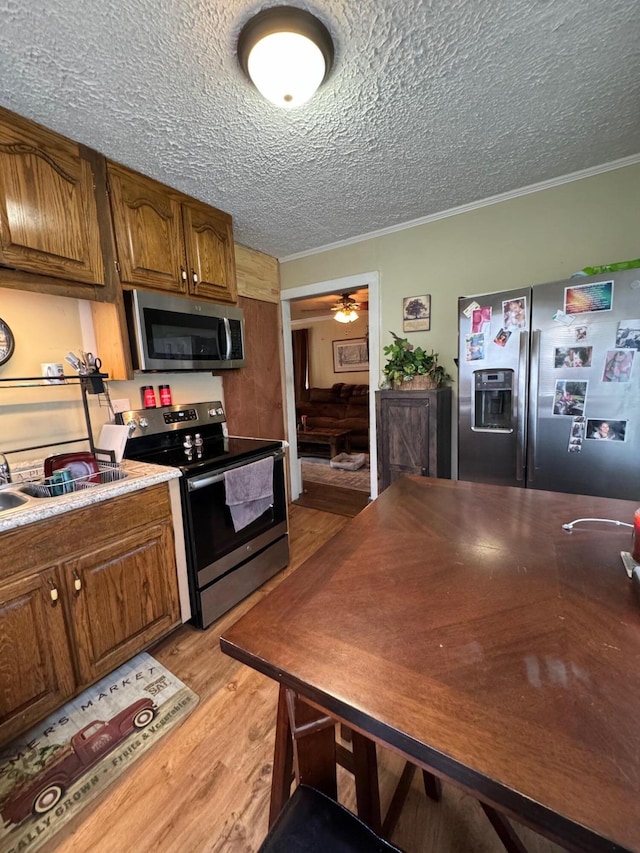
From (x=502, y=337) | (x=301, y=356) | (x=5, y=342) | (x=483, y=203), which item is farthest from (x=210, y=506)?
(x=301, y=356)

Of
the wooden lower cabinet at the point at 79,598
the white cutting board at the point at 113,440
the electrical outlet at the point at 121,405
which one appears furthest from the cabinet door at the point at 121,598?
the electrical outlet at the point at 121,405

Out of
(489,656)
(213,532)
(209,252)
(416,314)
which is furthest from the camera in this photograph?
(416,314)

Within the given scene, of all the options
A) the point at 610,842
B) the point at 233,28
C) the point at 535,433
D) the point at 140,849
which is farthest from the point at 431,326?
the point at 140,849

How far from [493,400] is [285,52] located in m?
1.89

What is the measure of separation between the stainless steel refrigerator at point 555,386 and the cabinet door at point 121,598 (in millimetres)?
1845

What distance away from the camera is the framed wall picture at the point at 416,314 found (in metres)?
2.82

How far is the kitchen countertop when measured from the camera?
1.21m

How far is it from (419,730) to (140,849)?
117 centimetres

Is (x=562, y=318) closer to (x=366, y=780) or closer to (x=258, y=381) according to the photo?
(x=366, y=780)

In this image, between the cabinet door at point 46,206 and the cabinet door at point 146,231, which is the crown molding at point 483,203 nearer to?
the cabinet door at point 146,231

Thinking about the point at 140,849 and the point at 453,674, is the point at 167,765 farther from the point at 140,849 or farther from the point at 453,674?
the point at 453,674

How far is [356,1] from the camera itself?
1.09 meters

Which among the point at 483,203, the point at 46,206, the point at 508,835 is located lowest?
the point at 508,835

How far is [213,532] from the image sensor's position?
1882 mm
